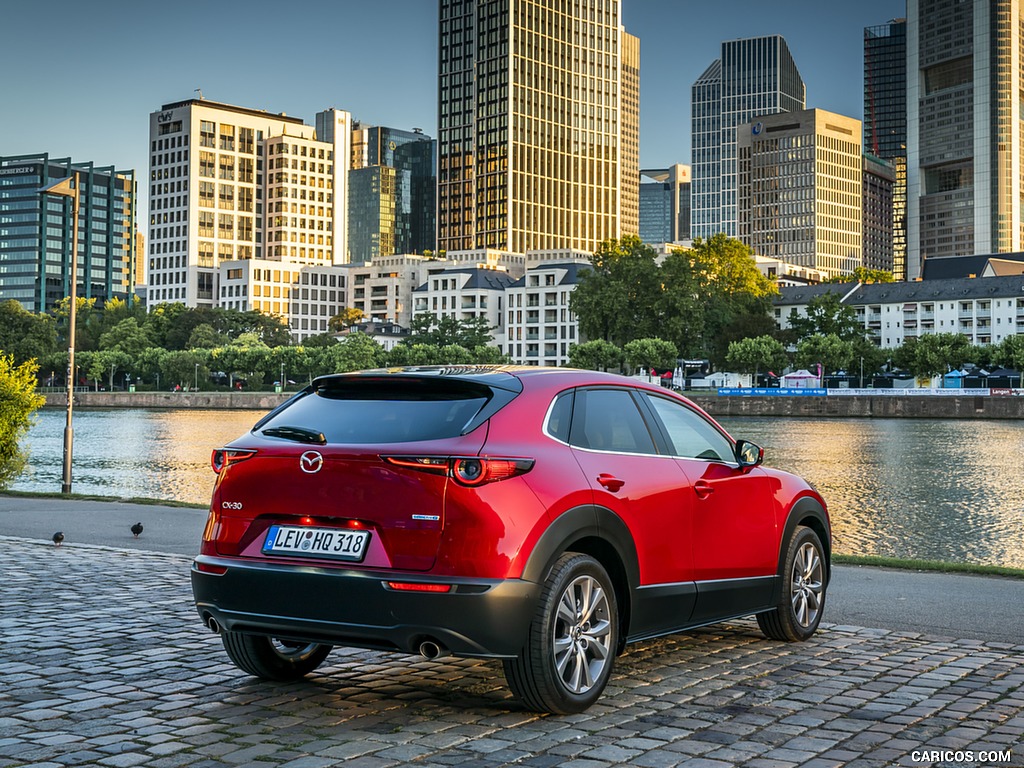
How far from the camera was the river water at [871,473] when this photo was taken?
25.5m

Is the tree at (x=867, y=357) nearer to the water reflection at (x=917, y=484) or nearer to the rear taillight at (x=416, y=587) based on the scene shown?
the water reflection at (x=917, y=484)

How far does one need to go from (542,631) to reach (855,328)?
452 feet

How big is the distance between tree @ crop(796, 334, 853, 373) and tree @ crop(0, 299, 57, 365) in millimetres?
93721

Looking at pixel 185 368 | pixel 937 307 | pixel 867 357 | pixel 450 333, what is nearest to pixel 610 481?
pixel 867 357

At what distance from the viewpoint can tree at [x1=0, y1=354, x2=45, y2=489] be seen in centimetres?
2302

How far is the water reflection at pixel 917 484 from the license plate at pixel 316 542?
16.6 meters

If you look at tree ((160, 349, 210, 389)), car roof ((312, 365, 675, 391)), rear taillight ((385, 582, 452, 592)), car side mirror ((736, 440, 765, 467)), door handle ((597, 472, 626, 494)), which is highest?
tree ((160, 349, 210, 389))

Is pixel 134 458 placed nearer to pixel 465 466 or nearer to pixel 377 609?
pixel 377 609

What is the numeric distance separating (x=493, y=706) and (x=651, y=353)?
115726 mm

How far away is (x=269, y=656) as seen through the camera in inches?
265

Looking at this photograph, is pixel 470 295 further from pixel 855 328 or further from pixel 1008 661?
pixel 1008 661

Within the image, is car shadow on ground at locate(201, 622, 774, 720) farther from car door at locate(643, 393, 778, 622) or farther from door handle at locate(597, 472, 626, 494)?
door handle at locate(597, 472, 626, 494)

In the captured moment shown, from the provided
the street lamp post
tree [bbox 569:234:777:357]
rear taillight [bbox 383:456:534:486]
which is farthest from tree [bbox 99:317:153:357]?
rear taillight [bbox 383:456:534:486]

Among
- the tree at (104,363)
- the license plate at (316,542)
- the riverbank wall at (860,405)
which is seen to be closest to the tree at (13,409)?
the license plate at (316,542)
